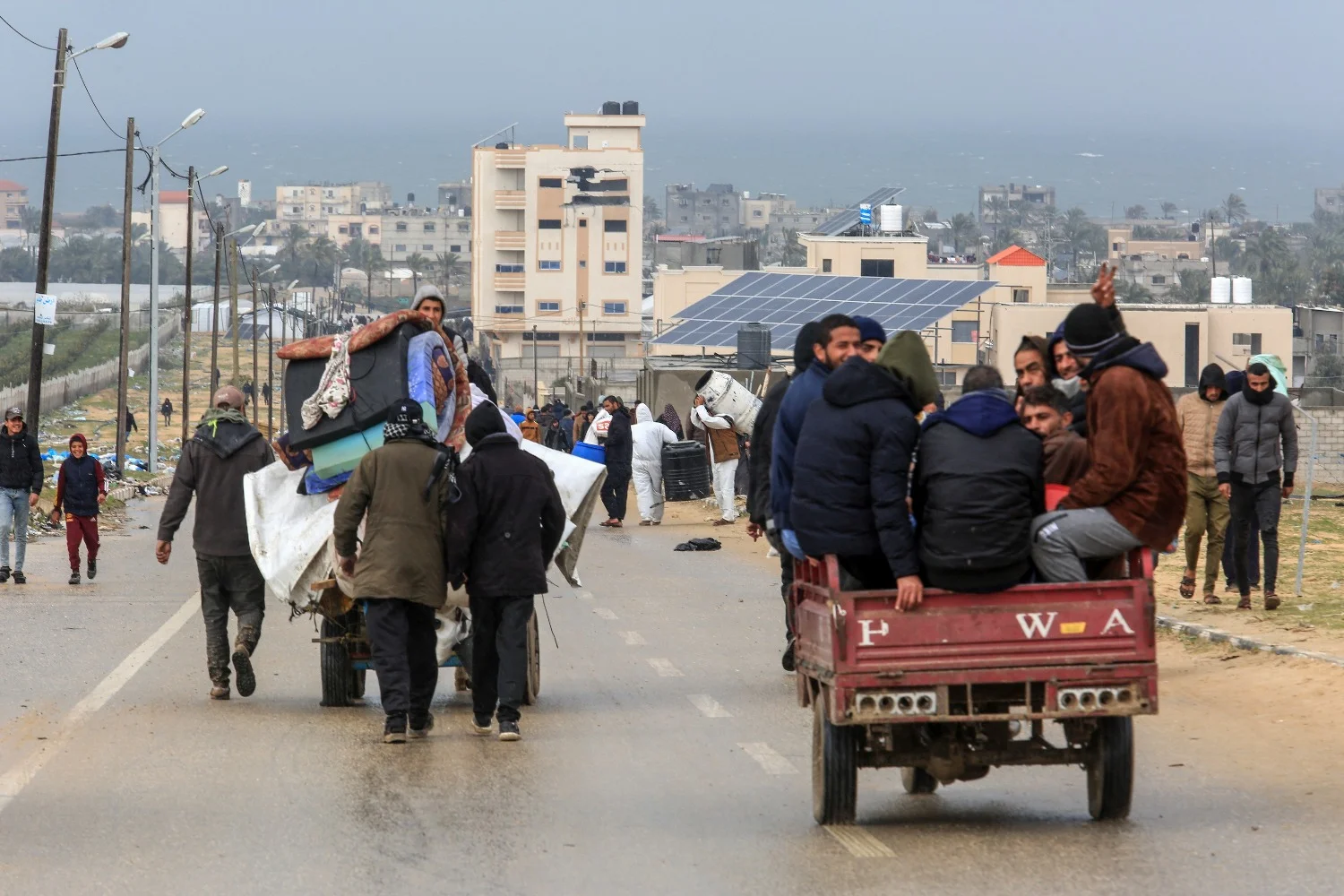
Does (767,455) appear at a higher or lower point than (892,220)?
lower

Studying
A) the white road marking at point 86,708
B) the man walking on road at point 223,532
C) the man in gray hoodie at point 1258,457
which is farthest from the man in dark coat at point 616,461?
the man walking on road at point 223,532

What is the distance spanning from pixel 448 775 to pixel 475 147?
13654cm

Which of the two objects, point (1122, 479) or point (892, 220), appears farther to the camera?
point (892, 220)

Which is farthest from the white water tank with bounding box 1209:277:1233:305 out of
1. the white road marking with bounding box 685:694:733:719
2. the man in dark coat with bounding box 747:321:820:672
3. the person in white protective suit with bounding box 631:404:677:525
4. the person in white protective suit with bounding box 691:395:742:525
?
the white road marking with bounding box 685:694:733:719

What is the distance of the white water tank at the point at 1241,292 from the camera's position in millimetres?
90812

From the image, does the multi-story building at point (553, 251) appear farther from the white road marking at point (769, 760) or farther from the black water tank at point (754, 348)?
the white road marking at point (769, 760)

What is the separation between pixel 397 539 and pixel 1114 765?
4.18 m

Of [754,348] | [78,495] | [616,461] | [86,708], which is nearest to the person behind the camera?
[86,708]

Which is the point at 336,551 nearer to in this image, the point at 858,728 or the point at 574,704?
the point at 574,704

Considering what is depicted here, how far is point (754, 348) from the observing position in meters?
48.2

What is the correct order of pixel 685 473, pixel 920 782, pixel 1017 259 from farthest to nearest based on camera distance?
pixel 1017 259 < pixel 685 473 < pixel 920 782

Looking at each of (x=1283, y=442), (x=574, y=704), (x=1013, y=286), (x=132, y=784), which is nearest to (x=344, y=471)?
(x=574, y=704)

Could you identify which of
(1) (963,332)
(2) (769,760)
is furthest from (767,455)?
(1) (963,332)

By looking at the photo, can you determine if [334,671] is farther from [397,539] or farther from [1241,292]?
[1241,292]
